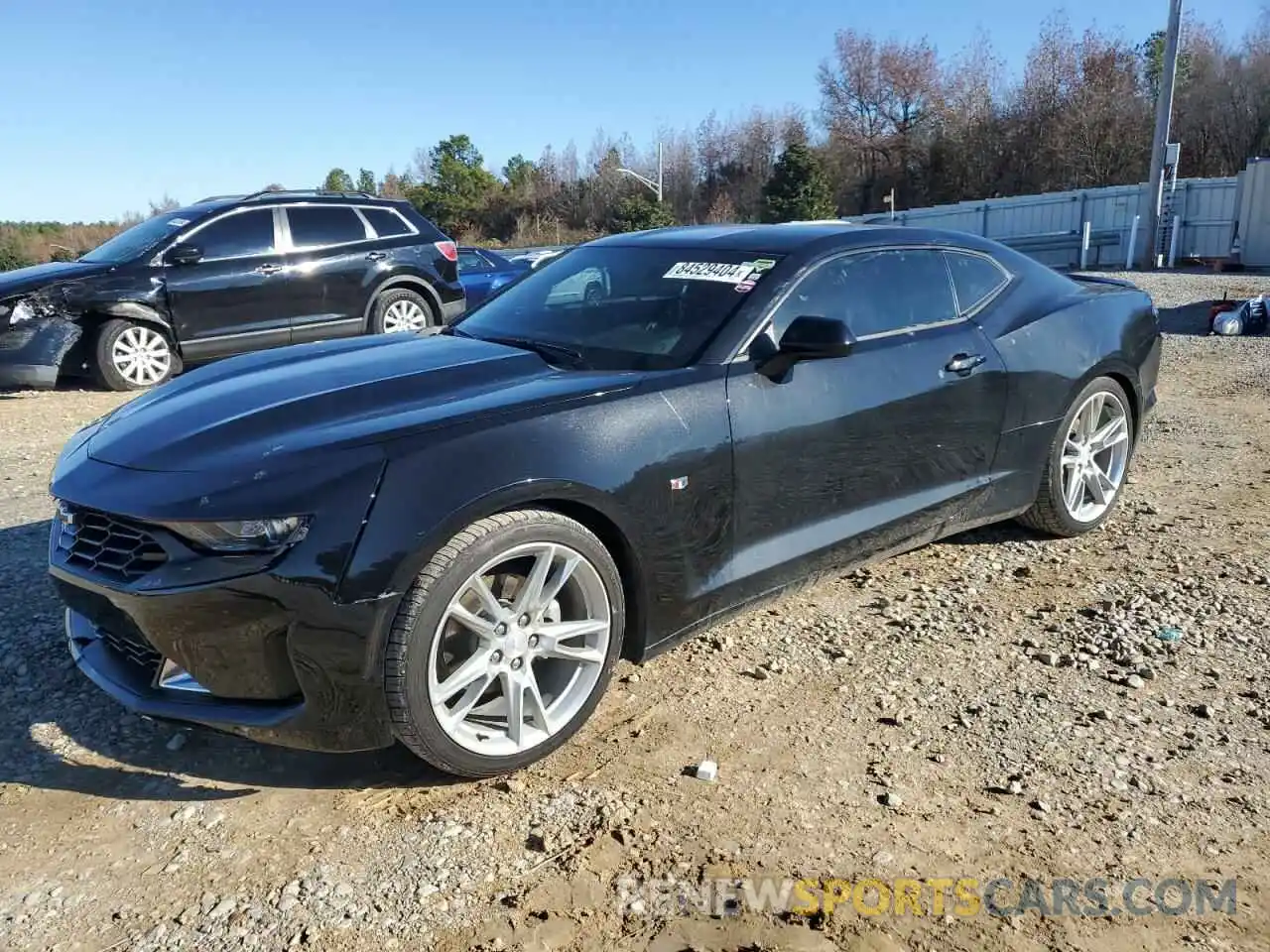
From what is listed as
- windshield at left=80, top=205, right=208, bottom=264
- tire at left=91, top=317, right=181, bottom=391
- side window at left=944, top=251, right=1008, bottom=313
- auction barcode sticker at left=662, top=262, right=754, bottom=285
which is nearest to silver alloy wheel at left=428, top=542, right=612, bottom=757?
auction barcode sticker at left=662, top=262, right=754, bottom=285

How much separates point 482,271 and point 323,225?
3.87 meters

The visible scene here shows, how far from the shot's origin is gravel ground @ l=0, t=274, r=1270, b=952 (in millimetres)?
2205

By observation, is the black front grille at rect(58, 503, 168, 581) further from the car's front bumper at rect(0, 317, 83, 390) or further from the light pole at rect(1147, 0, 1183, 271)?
the light pole at rect(1147, 0, 1183, 271)

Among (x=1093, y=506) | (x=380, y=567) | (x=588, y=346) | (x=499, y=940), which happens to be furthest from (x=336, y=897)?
(x=1093, y=506)

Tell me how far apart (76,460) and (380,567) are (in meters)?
1.25

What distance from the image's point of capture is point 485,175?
56.9 meters

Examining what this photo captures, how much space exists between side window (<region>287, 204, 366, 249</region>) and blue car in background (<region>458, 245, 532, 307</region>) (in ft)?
7.38

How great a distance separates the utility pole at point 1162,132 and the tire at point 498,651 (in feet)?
74.0

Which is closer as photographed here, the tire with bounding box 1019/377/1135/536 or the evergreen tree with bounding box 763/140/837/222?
the tire with bounding box 1019/377/1135/536

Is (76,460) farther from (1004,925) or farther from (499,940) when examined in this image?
(1004,925)

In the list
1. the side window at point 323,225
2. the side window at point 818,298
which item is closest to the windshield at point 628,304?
the side window at point 818,298

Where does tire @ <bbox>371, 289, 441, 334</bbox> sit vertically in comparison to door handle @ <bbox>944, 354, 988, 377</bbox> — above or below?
below

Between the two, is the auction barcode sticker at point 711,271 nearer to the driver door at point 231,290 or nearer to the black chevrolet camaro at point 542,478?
the black chevrolet camaro at point 542,478

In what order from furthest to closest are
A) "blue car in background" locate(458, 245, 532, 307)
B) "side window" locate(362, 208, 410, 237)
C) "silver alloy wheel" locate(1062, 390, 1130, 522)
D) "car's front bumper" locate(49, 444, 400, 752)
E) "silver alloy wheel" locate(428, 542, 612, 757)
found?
"blue car in background" locate(458, 245, 532, 307) → "side window" locate(362, 208, 410, 237) → "silver alloy wheel" locate(1062, 390, 1130, 522) → "silver alloy wheel" locate(428, 542, 612, 757) → "car's front bumper" locate(49, 444, 400, 752)
